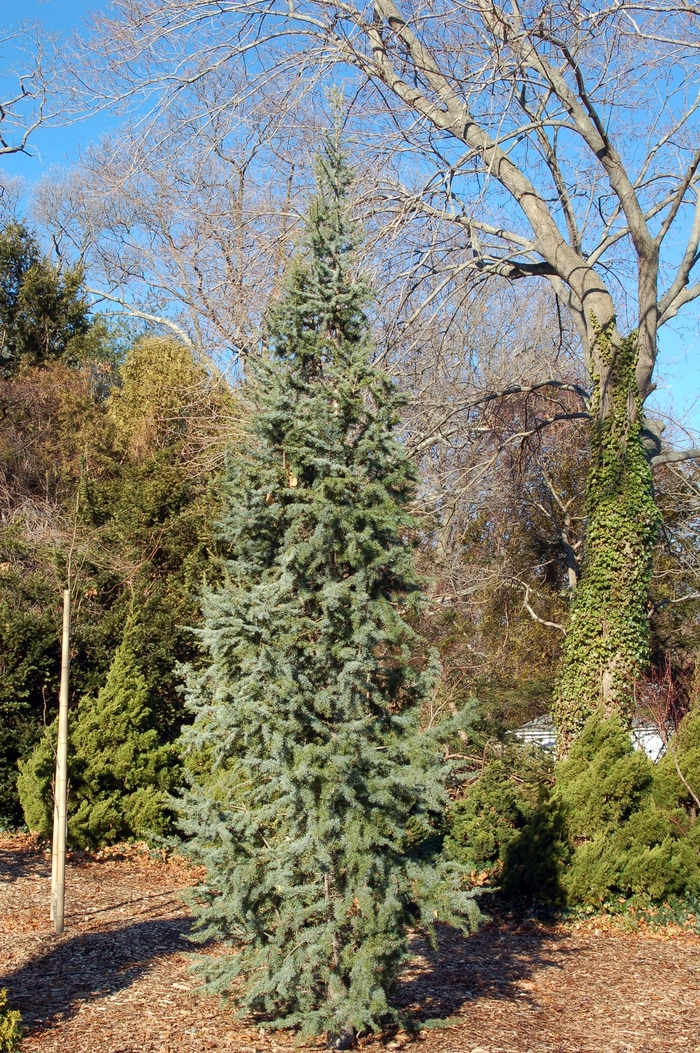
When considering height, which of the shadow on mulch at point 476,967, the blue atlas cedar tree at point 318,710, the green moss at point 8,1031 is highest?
the blue atlas cedar tree at point 318,710

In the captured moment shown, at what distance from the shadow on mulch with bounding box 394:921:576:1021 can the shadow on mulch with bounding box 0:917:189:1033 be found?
1647mm

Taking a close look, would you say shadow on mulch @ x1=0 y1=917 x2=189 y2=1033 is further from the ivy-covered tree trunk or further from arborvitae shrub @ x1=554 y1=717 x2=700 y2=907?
the ivy-covered tree trunk

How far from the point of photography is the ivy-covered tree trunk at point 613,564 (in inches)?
364

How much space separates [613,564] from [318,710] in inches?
232

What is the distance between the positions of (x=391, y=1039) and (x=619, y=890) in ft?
12.3

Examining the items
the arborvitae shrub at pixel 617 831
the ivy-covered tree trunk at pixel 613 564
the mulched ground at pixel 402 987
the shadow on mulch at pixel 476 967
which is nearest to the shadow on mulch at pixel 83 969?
the mulched ground at pixel 402 987

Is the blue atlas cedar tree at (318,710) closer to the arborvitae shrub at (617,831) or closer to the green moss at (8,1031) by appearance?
the green moss at (8,1031)

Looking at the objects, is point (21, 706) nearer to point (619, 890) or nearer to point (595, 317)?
point (619, 890)

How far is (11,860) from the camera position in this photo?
8008 millimetres

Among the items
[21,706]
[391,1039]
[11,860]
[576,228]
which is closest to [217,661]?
[391,1039]

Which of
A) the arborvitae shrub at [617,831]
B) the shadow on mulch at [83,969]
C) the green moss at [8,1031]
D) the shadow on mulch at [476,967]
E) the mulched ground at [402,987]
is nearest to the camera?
the green moss at [8,1031]

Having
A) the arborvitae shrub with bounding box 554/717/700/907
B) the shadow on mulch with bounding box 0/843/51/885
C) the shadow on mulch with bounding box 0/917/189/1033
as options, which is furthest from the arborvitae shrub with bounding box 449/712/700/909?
the shadow on mulch with bounding box 0/843/51/885

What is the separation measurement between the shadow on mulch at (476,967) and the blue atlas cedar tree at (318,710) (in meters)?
0.56

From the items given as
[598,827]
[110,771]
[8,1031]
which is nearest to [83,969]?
[8,1031]
